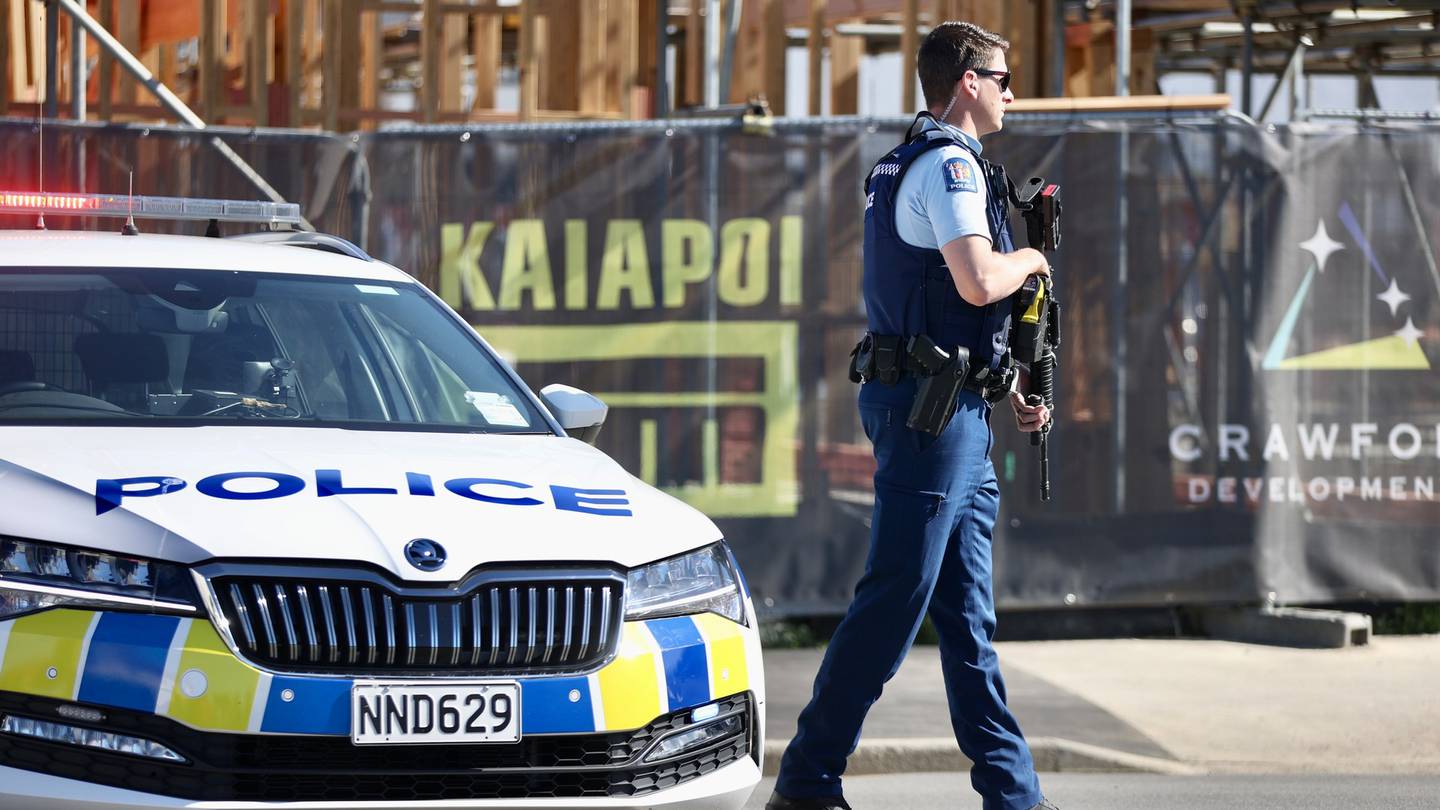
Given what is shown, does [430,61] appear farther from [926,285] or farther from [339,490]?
[339,490]

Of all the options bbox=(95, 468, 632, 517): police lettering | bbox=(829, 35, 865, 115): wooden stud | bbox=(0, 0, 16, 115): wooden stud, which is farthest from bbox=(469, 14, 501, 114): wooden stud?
bbox=(95, 468, 632, 517): police lettering

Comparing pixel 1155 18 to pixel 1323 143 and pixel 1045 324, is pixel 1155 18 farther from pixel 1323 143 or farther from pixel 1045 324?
pixel 1045 324

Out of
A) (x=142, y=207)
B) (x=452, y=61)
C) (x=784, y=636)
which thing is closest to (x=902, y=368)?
(x=142, y=207)

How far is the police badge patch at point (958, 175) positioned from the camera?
15.0 ft

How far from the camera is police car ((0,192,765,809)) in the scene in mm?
3385

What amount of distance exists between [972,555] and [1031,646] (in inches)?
158

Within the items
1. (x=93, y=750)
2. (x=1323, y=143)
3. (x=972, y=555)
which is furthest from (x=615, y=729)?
(x=1323, y=143)

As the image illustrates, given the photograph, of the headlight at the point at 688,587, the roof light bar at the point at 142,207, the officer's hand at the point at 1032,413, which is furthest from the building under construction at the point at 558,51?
the headlight at the point at 688,587

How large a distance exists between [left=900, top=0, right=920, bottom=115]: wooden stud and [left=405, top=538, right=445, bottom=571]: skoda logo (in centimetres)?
720

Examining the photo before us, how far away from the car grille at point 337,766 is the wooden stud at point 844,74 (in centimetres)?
1102

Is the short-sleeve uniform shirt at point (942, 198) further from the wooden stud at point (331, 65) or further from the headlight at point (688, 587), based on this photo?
the wooden stud at point (331, 65)

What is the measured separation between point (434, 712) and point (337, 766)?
0.64 feet

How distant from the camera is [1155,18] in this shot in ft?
43.1

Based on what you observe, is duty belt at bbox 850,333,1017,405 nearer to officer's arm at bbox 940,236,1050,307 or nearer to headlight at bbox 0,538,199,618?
officer's arm at bbox 940,236,1050,307
